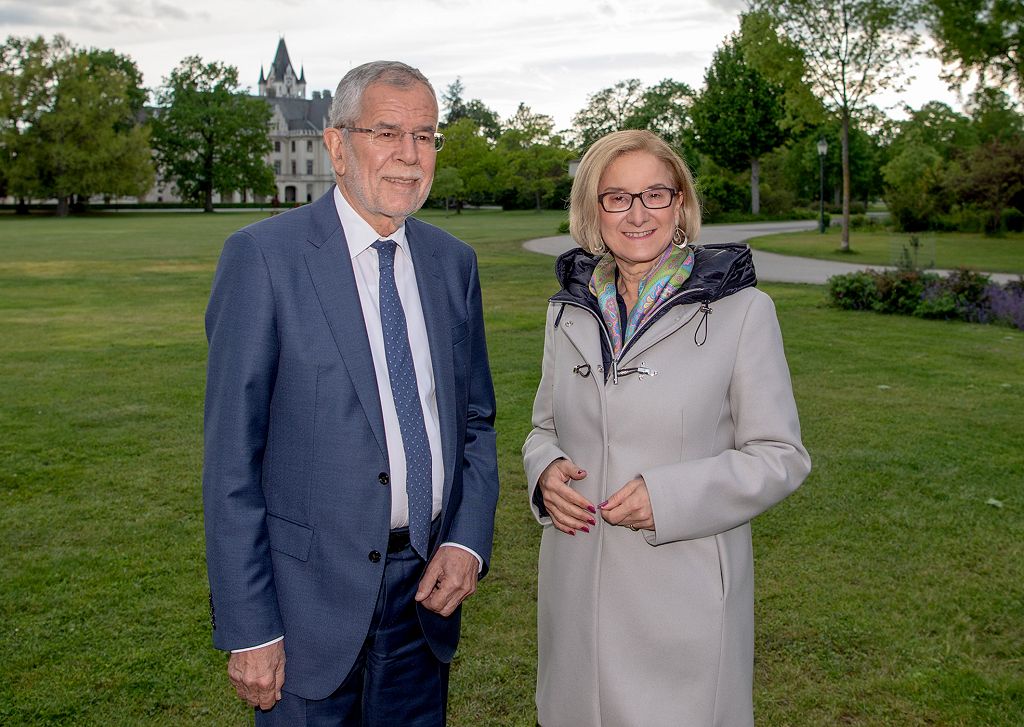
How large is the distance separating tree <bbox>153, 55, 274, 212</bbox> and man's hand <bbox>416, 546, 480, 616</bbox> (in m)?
95.2

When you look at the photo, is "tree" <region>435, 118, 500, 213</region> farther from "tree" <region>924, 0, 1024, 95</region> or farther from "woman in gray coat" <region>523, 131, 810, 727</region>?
"woman in gray coat" <region>523, 131, 810, 727</region>

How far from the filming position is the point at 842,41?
25984 millimetres

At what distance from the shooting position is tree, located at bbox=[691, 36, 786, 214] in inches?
2420

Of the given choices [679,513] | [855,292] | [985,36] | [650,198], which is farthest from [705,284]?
[985,36]

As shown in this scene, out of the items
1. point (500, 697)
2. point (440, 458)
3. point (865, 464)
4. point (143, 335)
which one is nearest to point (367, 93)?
point (440, 458)

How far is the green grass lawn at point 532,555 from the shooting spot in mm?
4391

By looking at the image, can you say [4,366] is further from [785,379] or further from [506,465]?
[785,379]

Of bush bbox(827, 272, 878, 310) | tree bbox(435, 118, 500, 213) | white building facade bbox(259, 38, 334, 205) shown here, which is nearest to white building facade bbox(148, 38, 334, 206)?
white building facade bbox(259, 38, 334, 205)

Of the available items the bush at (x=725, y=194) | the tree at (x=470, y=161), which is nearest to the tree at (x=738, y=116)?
the bush at (x=725, y=194)

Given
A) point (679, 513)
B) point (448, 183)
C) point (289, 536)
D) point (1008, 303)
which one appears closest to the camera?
point (679, 513)

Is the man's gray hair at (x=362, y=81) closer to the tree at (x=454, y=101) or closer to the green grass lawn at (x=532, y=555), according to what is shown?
the green grass lawn at (x=532, y=555)

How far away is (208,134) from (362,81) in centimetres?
9962

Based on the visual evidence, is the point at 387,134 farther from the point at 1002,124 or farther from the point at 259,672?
the point at 1002,124

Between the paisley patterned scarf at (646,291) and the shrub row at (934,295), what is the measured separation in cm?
1381
